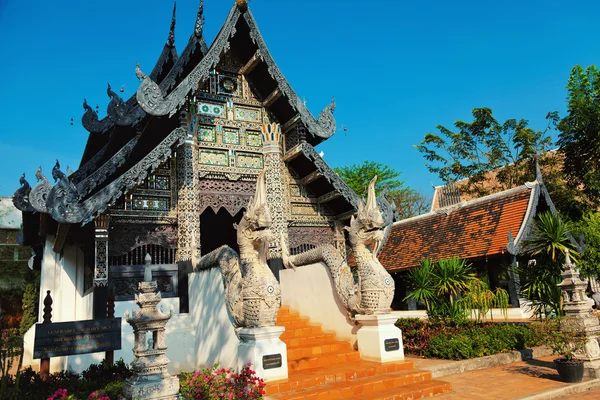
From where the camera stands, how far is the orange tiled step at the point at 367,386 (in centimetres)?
577

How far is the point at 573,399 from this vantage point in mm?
5965

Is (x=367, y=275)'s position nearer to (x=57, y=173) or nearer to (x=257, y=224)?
(x=257, y=224)

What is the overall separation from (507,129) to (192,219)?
21.0 meters

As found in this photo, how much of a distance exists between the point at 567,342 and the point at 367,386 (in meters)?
3.02

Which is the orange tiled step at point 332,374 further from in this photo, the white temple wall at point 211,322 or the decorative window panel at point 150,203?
the decorative window panel at point 150,203

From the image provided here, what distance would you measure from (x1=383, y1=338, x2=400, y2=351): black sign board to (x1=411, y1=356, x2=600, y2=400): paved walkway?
0.82 metres

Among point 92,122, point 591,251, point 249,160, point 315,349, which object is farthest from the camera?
point 591,251

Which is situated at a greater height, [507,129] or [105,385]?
[507,129]

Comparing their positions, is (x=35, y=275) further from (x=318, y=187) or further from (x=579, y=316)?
(x=579, y=316)

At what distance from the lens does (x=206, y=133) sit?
9.55 meters

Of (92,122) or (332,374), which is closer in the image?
(332,374)

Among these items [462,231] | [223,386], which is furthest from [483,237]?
[223,386]

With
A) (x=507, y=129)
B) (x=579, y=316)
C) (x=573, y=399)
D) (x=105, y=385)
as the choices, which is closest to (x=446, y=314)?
(x=579, y=316)

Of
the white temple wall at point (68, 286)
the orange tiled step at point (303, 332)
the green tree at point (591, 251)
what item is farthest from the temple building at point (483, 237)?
the white temple wall at point (68, 286)
